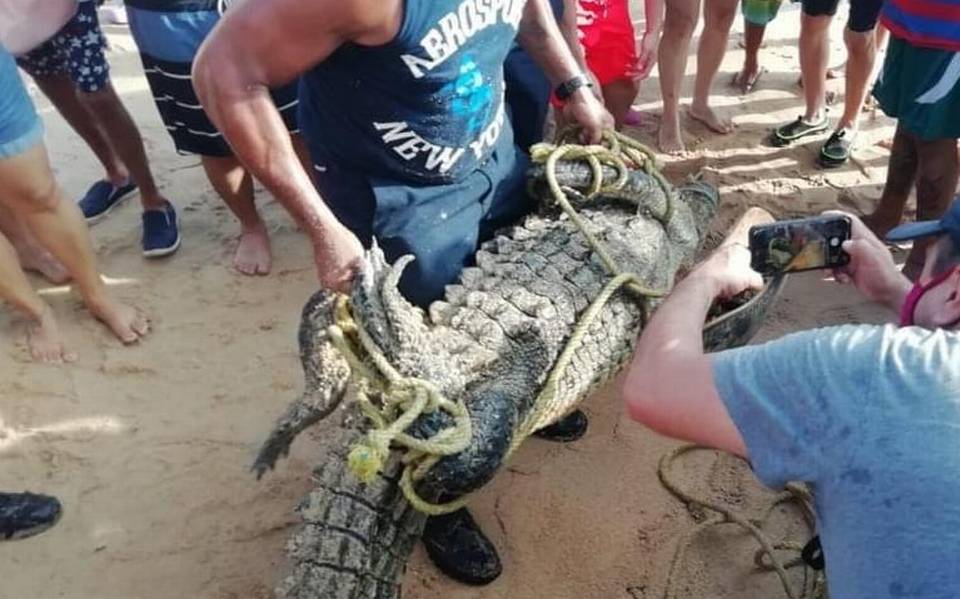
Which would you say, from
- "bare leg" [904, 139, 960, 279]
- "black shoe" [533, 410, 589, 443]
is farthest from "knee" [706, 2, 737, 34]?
"black shoe" [533, 410, 589, 443]

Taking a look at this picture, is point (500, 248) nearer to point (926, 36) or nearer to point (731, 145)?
point (926, 36)

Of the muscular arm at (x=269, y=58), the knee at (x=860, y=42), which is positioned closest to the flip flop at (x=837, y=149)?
the knee at (x=860, y=42)

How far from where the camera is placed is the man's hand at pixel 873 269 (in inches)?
62.1

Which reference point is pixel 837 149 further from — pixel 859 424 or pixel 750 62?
pixel 859 424

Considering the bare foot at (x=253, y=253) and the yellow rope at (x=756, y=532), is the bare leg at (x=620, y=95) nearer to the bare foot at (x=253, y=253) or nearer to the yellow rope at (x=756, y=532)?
the bare foot at (x=253, y=253)

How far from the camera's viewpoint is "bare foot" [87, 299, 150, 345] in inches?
106

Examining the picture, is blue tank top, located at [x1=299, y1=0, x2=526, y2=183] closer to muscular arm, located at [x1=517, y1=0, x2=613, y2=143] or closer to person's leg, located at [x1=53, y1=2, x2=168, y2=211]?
muscular arm, located at [x1=517, y1=0, x2=613, y2=143]

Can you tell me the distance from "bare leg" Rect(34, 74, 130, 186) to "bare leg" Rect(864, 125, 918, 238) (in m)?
2.60

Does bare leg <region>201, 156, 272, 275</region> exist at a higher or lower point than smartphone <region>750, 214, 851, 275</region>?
lower

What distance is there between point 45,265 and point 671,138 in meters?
2.31

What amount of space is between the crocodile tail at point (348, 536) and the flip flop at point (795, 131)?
2.44 metres

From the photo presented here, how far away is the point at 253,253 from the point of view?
2984mm

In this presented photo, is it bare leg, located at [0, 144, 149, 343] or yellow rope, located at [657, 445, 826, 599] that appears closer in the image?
yellow rope, located at [657, 445, 826, 599]

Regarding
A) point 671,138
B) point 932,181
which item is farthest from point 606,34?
point 932,181
